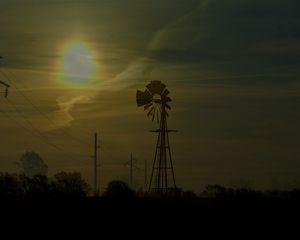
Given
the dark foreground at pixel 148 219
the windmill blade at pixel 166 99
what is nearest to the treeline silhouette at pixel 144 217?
the dark foreground at pixel 148 219

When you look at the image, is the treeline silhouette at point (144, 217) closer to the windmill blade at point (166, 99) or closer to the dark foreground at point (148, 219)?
the dark foreground at point (148, 219)

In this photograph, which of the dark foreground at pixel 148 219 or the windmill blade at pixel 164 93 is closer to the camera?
the dark foreground at pixel 148 219

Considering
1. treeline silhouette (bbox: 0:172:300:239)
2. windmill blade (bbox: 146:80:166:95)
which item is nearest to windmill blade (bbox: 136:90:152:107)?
windmill blade (bbox: 146:80:166:95)

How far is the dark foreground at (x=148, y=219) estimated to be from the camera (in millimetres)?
36000

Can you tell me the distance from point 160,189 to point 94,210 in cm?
2466

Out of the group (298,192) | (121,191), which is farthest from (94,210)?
(298,192)

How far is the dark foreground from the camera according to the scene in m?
36.0

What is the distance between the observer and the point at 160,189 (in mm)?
72688

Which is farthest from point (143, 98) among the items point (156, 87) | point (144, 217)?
point (144, 217)

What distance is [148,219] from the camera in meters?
43.1

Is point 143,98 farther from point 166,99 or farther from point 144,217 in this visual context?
point 144,217

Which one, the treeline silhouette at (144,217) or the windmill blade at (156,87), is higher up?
the windmill blade at (156,87)

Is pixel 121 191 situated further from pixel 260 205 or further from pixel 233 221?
pixel 233 221

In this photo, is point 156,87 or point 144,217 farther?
point 156,87
